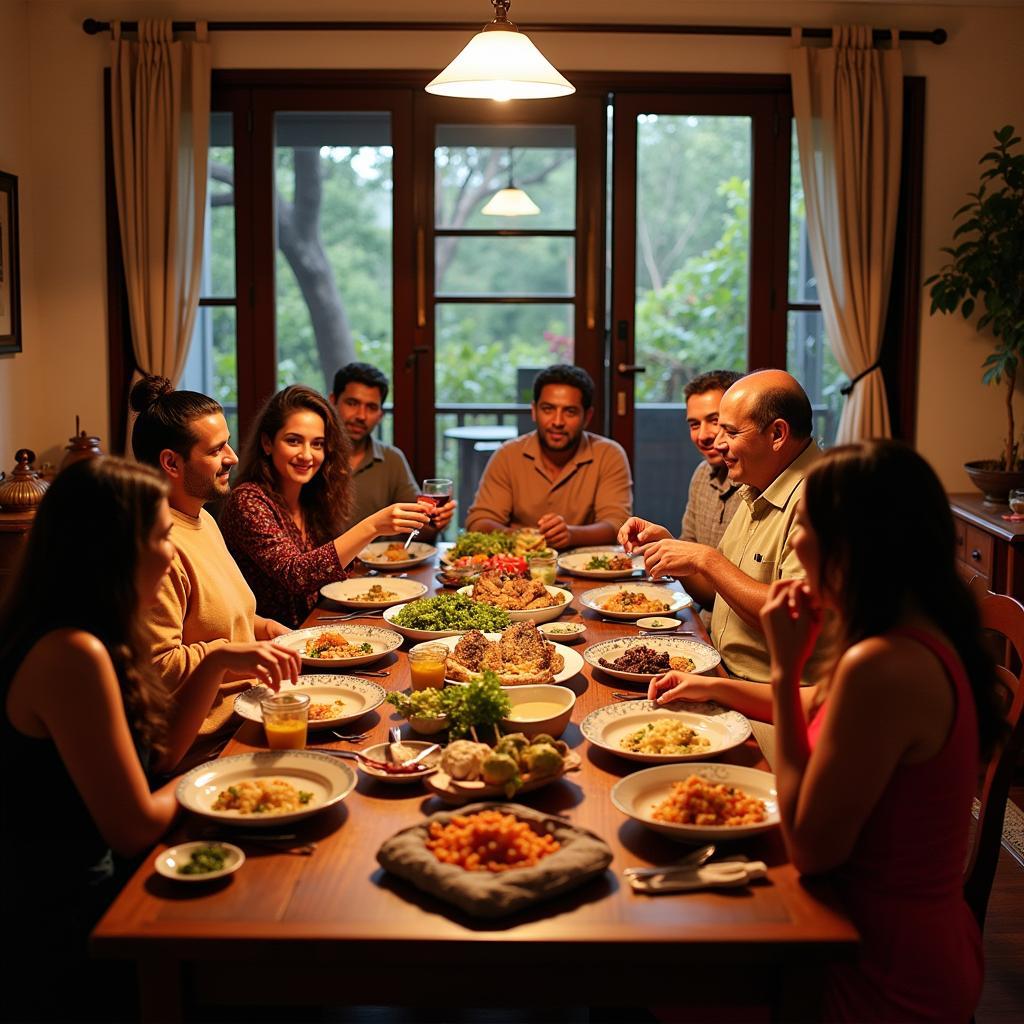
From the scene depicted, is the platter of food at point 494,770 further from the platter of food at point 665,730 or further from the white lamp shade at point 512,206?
the white lamp shade at point 512,206

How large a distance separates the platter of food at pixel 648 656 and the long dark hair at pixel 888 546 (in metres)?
0.80

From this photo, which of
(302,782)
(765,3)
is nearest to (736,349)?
(765,3)

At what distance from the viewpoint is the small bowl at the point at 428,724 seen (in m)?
2.08

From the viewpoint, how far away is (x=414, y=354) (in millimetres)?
5316

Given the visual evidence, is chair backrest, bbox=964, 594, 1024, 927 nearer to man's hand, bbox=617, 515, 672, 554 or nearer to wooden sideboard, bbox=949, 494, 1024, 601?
man's hand, bbox=617, 515, 672, 554

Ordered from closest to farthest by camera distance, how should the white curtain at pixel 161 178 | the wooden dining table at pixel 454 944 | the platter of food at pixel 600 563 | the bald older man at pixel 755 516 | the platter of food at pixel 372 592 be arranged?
the wooden dining table at pixel 454 944, the bald older man at pixel 755 516, the platter of food at pixel 372 592, the platter of food at pixel 600 563, the white curtain at pixel 161 178

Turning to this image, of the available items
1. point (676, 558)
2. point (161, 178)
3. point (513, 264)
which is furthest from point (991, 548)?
point (513, 264)

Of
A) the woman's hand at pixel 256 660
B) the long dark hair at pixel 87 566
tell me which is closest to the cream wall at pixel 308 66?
the woman's hand at pixel 256 660

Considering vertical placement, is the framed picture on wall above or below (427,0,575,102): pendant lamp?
below

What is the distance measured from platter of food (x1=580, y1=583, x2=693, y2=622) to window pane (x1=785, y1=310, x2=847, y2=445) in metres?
2.38

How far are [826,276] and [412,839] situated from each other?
4.04 m

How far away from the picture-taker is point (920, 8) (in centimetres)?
504

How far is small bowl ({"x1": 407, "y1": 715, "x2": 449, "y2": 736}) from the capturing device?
2082 millimetres

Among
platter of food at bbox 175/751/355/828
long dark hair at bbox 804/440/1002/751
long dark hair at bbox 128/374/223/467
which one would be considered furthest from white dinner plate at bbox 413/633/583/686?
long dark hair at bbox 804/440/1002/751
